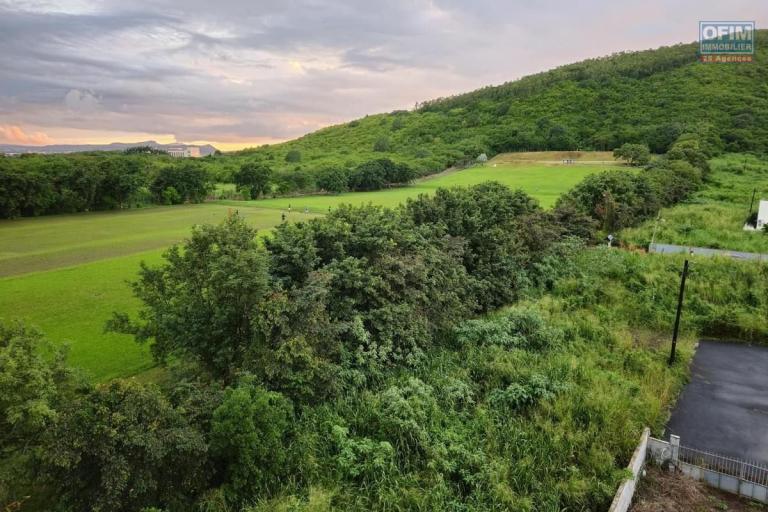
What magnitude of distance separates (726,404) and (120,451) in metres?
14.4

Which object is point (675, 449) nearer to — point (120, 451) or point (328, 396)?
point (328, 396)

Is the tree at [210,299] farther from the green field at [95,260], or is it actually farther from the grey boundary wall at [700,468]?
the grey boundary wall at [700,468]

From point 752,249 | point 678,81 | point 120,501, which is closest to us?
point 120,501

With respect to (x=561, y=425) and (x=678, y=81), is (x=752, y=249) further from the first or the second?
(x=678, y=81)

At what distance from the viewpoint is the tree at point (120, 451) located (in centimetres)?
676

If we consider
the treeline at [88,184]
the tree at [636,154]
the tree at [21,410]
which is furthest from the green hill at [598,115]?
the tree at [21,410]

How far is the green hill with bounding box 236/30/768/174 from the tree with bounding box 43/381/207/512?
2853 inches

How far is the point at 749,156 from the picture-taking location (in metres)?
64.5

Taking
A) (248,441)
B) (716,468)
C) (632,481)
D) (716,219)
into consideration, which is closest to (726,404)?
(716,468)

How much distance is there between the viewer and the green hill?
247 ft

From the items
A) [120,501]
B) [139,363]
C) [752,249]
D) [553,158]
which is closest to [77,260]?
[139,363]

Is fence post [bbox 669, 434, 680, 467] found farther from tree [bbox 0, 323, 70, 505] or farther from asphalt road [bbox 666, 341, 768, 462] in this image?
tree [bbox 0, 323, 70, 505]

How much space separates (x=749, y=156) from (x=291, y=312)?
3042 inches

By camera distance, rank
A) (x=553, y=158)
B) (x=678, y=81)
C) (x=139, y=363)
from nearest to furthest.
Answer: (x=139, y=363), (x=553, y=158), (x=678, y=81)
